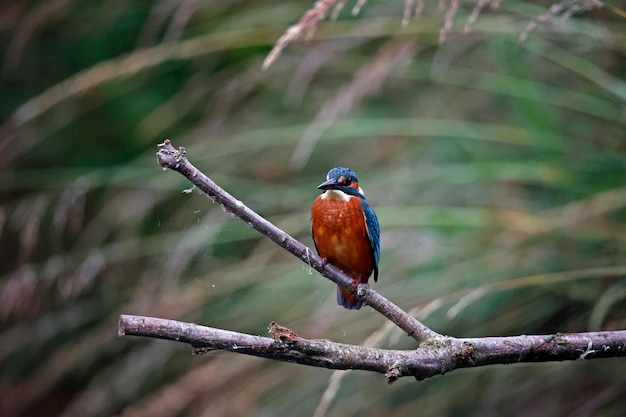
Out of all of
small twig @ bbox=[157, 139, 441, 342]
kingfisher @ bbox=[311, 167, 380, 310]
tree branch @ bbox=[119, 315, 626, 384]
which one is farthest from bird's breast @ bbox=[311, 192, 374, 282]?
tree branch @ bbox=[119, 315, 626, 384]

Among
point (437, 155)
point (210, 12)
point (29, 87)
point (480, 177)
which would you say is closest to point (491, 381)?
point (480, 177)

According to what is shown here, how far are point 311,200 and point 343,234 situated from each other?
0.72m

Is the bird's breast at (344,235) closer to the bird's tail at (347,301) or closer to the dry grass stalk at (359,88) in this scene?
the bird's tail at (347,301)

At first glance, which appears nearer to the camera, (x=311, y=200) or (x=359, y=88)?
(x=359, y=88)

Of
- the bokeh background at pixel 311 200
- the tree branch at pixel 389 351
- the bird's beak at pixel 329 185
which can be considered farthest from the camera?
the bokeh background at pixel 311 200

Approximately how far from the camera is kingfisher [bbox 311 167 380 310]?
190 cm

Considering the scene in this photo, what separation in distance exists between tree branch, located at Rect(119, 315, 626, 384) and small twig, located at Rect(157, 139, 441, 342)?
0.18 feet

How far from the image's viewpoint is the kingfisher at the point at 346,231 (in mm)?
1903

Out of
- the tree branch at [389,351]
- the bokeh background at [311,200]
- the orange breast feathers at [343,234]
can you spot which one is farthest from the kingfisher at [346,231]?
the tree branch at [389,351]

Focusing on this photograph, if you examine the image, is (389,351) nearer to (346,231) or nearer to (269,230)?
(269,230)

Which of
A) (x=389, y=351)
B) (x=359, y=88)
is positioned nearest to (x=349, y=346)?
(x=389, y=351)

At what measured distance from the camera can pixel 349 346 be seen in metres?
1.25

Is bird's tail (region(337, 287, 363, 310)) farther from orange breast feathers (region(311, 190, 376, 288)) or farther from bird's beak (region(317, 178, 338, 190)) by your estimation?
bird's beak (region(317, 178, 338, 190))

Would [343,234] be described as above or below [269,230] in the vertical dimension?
below
